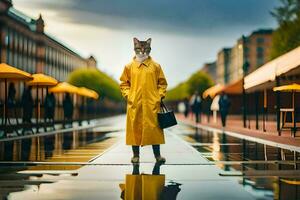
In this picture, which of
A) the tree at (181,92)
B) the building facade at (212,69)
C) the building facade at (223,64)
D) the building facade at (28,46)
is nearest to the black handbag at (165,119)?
the building facade at (28,46)

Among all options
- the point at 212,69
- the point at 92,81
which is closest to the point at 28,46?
the point at 92,81

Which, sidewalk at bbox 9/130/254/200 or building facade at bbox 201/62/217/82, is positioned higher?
building facade at bbox 201/62/217/82

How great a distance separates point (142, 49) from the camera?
9211mm

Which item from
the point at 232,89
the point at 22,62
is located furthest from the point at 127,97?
the point at 22,62

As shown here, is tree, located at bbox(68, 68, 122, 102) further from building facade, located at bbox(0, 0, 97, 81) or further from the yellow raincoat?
the yellow raincoat

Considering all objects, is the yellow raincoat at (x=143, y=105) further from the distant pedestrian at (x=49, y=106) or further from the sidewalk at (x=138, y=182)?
the distant pedestrian at (x=49, y=106)

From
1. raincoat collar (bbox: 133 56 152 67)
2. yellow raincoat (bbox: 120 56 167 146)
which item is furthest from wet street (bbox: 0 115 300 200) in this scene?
raincoat collar (bbox: 133 56 152 67)

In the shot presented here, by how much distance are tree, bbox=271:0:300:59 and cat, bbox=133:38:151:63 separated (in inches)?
1720

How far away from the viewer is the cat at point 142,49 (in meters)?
9.18

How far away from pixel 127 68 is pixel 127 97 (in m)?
0.56

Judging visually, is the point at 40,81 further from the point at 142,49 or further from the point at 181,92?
the point at 181,92

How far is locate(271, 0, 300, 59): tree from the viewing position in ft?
167

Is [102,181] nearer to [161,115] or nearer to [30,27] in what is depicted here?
[161,115]

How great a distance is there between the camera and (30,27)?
81.4 meters
